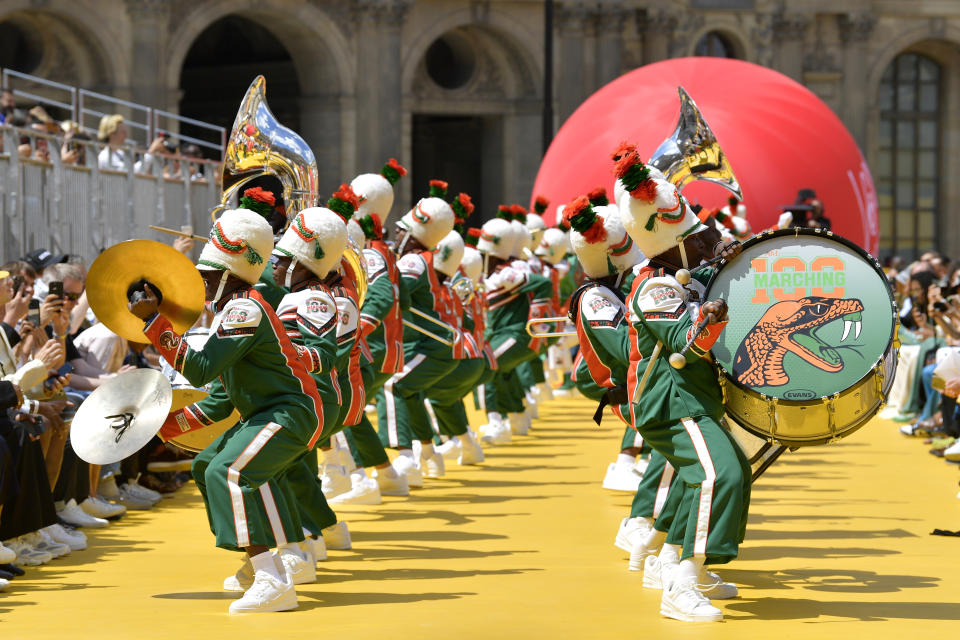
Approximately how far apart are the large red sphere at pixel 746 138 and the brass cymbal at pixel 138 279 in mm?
13052

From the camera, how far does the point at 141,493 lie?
1068 cm

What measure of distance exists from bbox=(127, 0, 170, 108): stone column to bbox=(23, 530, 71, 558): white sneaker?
65.9 ft

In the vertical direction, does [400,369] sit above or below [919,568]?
above

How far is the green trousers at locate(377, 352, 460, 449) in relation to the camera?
1172 cm

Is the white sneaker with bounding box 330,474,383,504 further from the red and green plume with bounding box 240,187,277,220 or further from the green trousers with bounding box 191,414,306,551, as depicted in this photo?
the green trousers with bounding box 191,414,306,551

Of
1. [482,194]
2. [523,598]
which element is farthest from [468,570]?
[482,194]

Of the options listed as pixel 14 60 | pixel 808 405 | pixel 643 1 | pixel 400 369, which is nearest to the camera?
pixel 808 405

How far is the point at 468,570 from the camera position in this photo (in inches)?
327

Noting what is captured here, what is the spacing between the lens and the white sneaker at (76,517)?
30.7 feet

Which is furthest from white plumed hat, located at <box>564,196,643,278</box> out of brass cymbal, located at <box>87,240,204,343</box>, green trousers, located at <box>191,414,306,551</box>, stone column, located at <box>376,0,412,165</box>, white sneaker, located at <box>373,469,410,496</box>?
stone column, located at <box>376,0,412,165</box>

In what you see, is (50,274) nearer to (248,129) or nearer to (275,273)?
(248,129)

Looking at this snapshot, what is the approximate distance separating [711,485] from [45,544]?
3.58 meters

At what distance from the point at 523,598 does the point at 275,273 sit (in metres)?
2.22

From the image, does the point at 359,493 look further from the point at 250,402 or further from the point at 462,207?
the point at 250,402
